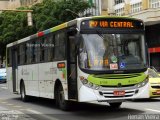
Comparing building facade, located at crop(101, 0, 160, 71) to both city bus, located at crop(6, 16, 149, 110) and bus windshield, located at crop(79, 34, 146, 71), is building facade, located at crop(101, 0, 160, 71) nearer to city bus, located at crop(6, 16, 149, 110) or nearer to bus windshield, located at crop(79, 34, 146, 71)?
city bus, located at crop(6, 16, 149, 110)

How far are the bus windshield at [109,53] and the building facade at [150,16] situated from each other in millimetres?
35828

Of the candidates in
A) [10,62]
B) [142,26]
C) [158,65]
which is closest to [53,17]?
[158,65]

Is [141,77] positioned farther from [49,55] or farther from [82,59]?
[49,55]

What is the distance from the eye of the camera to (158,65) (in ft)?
176

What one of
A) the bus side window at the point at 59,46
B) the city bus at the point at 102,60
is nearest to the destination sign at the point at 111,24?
the city bus at the point at 102,60

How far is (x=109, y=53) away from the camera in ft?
48.5

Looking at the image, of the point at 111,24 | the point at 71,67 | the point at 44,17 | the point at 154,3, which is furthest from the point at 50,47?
the point at 154,3

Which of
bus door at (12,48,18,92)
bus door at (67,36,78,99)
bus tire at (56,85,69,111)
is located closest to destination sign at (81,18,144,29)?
bus door at (67,36,78,99)

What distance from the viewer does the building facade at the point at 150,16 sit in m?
51.9

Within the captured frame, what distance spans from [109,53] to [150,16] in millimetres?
37985

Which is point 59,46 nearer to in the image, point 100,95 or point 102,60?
Result: point 102,60

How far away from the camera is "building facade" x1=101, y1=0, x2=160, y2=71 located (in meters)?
51.9

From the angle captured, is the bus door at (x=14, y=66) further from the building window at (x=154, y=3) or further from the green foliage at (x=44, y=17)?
the building window at (x=154, y=3)

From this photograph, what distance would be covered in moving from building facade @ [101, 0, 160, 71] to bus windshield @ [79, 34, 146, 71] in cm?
3583
